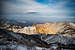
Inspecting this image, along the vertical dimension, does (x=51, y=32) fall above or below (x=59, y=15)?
below

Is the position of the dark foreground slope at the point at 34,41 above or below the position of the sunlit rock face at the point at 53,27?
below

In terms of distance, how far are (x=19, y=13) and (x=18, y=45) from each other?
555 mm

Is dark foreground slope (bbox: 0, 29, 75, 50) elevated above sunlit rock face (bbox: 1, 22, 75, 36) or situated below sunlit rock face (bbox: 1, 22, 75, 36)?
below

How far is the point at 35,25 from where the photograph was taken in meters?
2.02

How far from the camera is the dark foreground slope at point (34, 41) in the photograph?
1.92 meters

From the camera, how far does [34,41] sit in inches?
77.9

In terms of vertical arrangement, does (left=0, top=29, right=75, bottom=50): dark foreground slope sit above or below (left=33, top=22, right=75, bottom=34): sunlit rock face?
below

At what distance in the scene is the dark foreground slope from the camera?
1920 millimetres

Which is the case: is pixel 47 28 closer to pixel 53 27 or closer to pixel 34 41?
pixel 53 27

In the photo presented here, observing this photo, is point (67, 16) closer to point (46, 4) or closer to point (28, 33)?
point (46, 4)

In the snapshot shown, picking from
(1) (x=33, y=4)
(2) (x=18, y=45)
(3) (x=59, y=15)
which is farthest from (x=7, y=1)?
(3) (x=59, y=15)

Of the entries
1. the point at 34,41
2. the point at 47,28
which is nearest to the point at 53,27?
the point at 47,28

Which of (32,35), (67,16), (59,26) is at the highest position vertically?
(67,16)

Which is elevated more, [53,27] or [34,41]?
[53,27]
